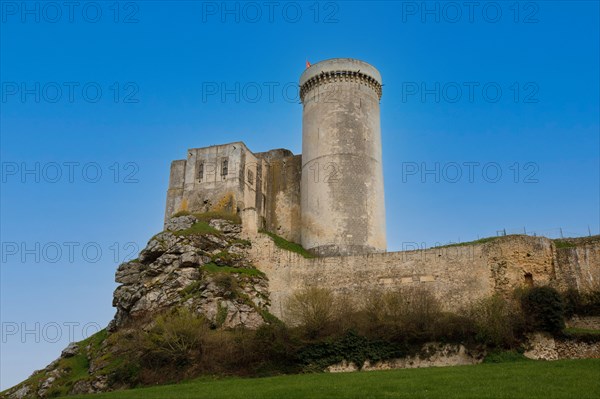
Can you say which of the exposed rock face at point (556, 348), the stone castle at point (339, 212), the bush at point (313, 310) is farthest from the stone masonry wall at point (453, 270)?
the exposed rock face at point (556, 348)

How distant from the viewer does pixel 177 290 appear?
117 feet

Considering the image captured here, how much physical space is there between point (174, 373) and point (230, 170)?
16553mm

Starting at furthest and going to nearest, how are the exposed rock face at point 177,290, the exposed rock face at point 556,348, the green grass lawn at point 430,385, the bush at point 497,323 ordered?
the exposed rock face at point 177,290 → the bush at point 497,323 → the exposed rock face at point 556,348 → the green grass lawn at point 430,385

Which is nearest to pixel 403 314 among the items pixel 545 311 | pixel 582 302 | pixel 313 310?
pixel 313 310

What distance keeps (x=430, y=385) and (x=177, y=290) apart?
737 inches

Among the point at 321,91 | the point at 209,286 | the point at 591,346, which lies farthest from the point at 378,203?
the point at 591,346

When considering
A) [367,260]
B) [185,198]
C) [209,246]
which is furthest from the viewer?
[185,198]

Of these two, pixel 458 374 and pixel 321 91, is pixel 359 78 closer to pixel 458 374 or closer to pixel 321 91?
pixel 321 91

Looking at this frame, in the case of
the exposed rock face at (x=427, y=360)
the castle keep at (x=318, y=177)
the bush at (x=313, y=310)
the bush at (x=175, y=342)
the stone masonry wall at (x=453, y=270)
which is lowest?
the exposed rock face at (x=427, y=360)

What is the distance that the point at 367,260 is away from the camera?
3559 cm

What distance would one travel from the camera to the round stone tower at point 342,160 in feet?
131

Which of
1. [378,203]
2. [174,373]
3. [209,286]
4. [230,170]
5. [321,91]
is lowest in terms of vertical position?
[174,373]

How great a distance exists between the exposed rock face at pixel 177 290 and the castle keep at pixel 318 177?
3.03m

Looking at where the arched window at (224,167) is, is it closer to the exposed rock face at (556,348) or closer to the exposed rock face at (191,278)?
the exposed rock face at (191,278)
